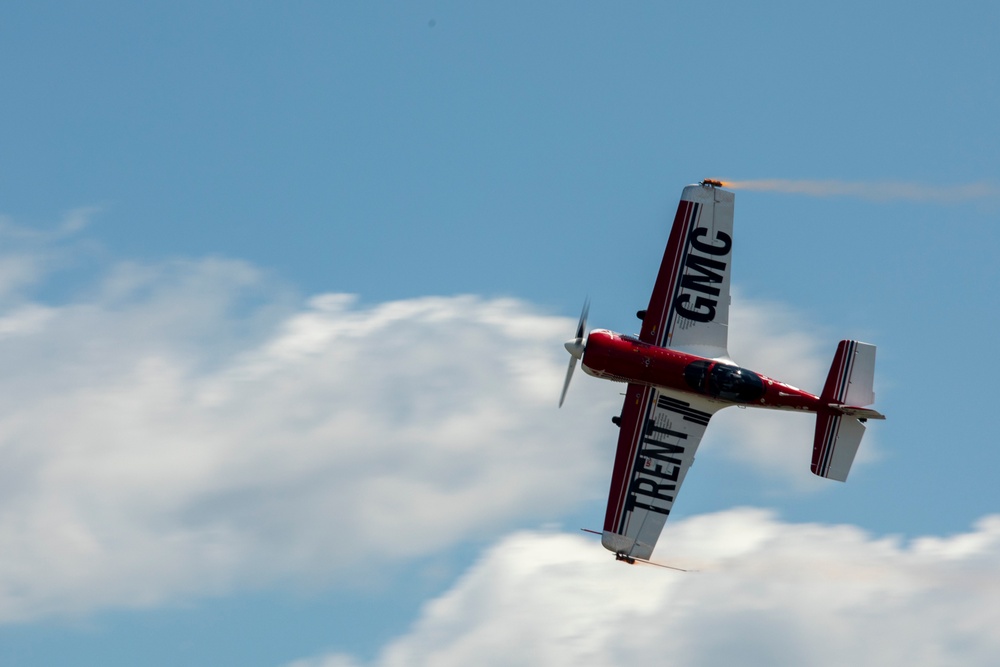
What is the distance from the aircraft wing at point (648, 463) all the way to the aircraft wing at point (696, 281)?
184 centimetres

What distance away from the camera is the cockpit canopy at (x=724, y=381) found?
155 ft

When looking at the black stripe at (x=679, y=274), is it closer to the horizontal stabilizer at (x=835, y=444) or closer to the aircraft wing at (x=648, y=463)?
the aircraft wing at (x=648, y=463)

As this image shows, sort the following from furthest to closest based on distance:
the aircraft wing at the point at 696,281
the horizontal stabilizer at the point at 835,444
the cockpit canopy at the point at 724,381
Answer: the aircraft wing at the point at 696,281, the horizontal stabilizer at the point at 835,444, the cockpit canopy at the point at 724,381

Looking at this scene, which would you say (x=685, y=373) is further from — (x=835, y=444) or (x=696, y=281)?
(x=835, y=444)

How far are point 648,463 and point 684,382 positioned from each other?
Answer: 129 inches

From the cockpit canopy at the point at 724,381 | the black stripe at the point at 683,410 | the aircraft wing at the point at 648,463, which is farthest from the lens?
the aircraft wing at the point at 648,463

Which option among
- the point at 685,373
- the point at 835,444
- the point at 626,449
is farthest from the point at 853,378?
the point at 626,449

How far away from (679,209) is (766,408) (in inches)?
268

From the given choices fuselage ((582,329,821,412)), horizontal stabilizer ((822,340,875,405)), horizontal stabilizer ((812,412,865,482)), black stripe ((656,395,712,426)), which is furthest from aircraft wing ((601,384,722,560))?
horizontal stabilizer ((822,340,875,405))

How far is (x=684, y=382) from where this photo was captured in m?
47.6

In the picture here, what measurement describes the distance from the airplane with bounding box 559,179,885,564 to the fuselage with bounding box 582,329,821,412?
0.10 feet

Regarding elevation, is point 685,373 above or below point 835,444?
above

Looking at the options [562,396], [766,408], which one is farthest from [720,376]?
[562,396]

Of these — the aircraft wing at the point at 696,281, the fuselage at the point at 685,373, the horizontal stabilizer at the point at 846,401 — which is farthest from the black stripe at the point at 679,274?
the horizontal stabilizer at the point at 846,401
